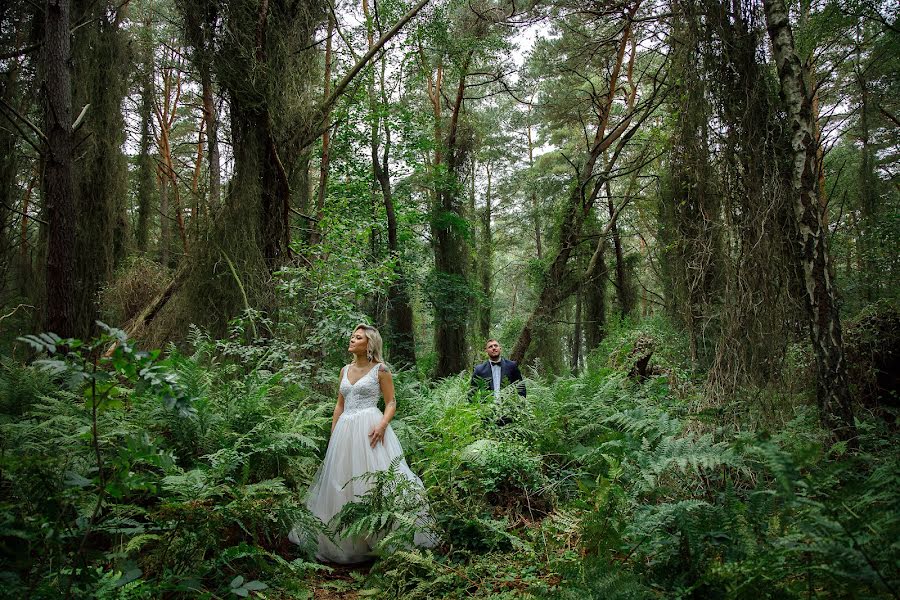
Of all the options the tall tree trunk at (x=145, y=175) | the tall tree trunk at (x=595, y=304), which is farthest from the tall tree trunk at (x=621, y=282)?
the tall tree trunk at (x=145, y=175)

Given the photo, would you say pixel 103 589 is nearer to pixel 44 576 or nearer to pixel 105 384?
pixel 44 576

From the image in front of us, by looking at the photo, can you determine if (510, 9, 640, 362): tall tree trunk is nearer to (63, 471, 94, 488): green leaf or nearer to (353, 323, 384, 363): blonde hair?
(353, 323, 384, 363): blonde hair

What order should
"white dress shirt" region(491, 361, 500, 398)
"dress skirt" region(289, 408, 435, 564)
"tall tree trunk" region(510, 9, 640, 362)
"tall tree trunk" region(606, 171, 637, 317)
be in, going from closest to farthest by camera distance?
"dress skirt" region(289, 408, 435, 564) → "white dress shirt" region(491, 361, 500, 398) → "tall tree trunk" region(510, 9, 640, 362) → "tall tree trunk" region(606, 171, 637, 317)

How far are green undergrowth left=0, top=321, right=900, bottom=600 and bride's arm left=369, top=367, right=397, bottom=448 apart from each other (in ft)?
1.71

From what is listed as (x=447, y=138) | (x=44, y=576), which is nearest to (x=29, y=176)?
(x=447, y=138)

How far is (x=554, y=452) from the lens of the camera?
5387 millimetres

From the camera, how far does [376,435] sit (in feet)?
14.9

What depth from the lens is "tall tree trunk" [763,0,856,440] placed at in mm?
3414

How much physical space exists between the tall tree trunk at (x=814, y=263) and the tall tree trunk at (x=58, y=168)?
703 centimetres

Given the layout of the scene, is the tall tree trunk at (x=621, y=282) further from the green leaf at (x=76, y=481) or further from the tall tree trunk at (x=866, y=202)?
the green leaf at (x=76, y=481)

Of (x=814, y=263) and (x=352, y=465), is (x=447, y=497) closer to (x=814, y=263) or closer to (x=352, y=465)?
(x=352, y=465)

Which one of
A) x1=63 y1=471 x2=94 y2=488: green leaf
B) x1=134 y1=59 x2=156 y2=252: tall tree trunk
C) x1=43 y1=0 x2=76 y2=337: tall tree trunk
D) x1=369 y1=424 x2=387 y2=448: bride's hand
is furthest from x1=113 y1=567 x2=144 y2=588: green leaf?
x1=134 y1=59 x2=156 y2=252: tall tree trunk

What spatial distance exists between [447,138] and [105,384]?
1521cm

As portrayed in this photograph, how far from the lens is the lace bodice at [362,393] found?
481 cm
